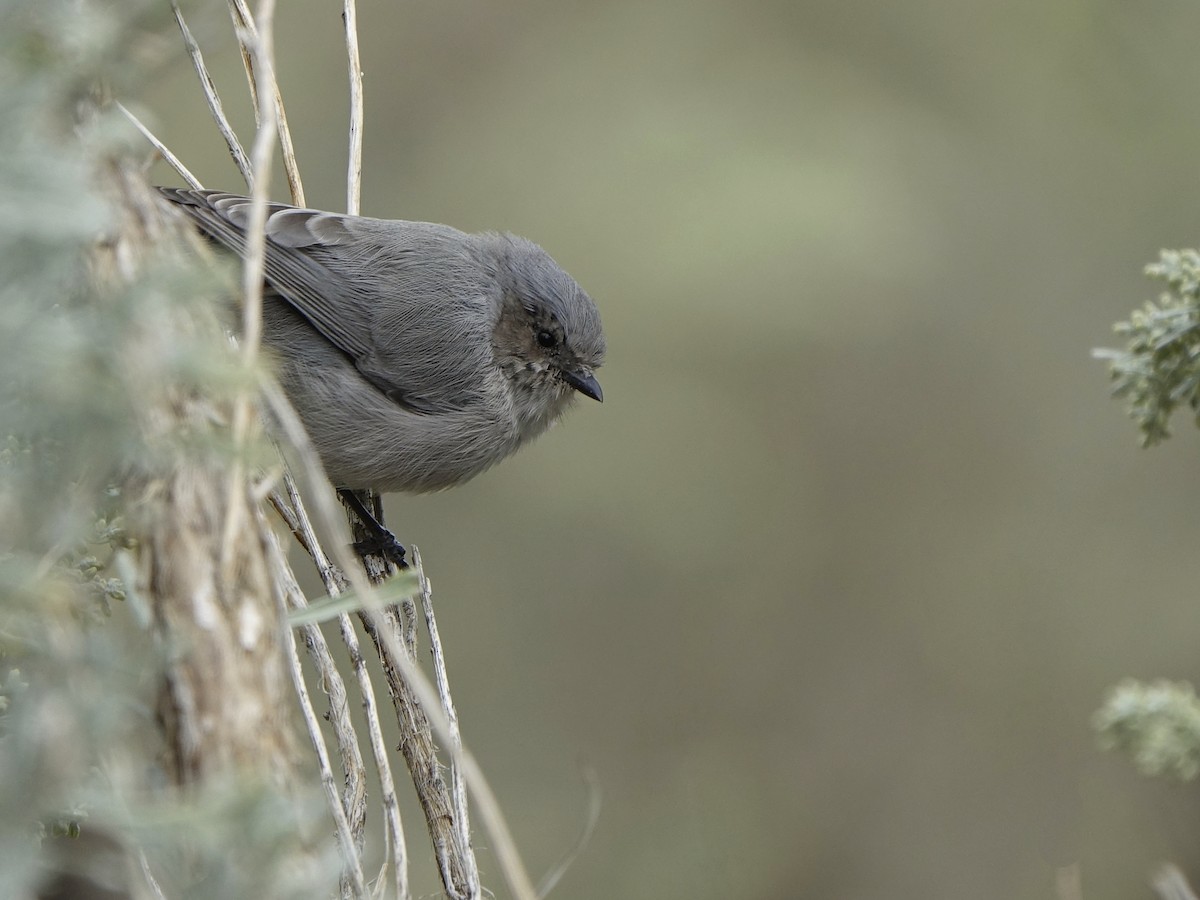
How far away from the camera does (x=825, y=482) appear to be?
6828mm

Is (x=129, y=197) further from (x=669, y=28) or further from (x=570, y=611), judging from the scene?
(x=669, y=28)

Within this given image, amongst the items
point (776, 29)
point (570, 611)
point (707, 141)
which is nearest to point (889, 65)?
point (776, 29)

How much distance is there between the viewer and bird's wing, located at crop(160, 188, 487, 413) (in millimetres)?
3719

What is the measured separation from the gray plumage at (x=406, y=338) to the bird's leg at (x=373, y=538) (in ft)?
0.39

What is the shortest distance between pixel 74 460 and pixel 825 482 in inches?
241

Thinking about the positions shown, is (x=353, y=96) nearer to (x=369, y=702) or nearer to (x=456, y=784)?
(x=369, y=702)

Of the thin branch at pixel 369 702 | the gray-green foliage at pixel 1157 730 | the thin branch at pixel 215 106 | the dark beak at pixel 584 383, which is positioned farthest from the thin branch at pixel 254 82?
the gray-green foliage at pixel 1157 730

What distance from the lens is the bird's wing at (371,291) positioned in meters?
3.72

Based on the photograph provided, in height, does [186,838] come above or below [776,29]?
below

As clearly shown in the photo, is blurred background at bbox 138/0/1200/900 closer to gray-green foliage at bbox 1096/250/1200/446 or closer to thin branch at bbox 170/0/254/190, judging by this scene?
thin branch at bbox 170/0/254/190

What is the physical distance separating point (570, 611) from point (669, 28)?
3638 millimetres

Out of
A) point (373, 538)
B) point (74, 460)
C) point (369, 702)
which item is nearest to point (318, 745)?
point (369, 702)

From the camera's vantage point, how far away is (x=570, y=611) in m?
6.73

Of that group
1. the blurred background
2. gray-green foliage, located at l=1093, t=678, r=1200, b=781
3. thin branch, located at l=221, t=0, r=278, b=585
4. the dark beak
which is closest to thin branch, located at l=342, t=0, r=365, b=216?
the dark beak
